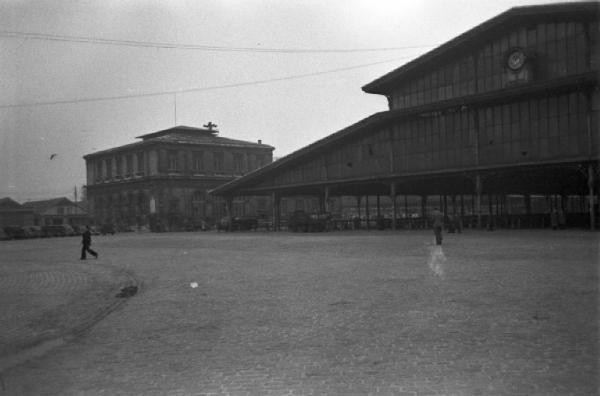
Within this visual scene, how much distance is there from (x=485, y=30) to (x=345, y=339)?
31811 millimetres

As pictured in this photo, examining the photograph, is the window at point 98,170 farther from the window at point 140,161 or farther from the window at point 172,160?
the window at point 172,160

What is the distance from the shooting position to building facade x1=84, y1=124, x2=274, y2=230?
65.6 metres

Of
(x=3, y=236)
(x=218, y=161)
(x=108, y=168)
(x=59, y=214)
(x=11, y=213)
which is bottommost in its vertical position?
(x=3, y=236)

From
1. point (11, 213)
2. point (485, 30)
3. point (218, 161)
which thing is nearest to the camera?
point (485, 30)

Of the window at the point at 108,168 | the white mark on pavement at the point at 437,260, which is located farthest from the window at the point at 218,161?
the white mark on pavement at the point at 437,260

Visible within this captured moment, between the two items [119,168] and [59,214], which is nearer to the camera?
[119,168]

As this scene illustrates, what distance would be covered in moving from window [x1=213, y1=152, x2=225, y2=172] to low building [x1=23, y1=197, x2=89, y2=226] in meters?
26.5

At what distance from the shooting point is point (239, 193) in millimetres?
50531

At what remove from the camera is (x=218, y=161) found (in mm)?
70688

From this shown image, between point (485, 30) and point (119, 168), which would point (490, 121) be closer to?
point (485, 30)

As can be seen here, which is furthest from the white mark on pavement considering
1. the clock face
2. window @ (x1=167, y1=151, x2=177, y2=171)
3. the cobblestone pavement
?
window @ (x1=167, y1=151, x2=177, y2=171)

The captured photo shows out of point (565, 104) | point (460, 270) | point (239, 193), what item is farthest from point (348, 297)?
point (239, 193)

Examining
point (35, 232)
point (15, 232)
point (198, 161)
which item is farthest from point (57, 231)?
point (198, 161)

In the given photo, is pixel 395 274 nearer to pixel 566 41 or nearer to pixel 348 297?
pixel 348 297
